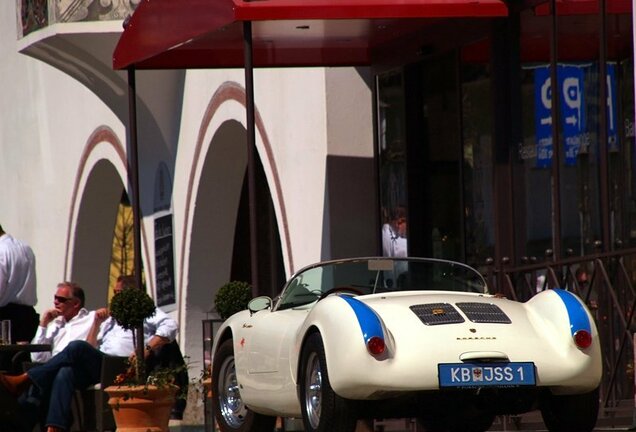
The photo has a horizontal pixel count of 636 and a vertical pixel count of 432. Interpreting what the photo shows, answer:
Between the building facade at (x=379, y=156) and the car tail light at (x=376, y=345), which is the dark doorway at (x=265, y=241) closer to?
the building facade at (x=379, y=156)

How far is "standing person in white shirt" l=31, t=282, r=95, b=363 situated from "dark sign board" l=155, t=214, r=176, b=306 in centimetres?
539

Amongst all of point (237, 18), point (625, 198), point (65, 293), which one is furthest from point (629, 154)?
point (65, 293)

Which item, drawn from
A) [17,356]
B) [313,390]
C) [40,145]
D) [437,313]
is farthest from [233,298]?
[40,145]

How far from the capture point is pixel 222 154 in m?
18.9

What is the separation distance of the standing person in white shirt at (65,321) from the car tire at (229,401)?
3400 mm

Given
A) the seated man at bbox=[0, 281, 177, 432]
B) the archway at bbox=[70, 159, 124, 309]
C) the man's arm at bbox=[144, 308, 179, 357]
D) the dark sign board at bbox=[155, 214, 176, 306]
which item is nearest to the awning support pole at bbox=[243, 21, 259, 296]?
the seated man at bbox=[0, 281, 177, 432]

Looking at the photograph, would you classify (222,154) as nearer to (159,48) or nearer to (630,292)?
A: (159,48)

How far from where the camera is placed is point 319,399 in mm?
9133

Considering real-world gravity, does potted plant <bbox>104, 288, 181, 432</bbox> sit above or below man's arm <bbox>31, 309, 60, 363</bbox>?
below

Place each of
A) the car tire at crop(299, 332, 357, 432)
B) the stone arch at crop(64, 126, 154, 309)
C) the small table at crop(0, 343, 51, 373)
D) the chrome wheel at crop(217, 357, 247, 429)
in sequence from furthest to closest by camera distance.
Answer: the stone arch at crop(64, 126, 154, 309) → the small table at crop(0, 343, 51, 373) → the chrome wheel at crop(217, 357, 247, 429) → the car tire at crop(299, 332, 357, 432)

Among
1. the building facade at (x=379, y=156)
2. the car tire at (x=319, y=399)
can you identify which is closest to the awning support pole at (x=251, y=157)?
the building facade at (x=379, y=156)

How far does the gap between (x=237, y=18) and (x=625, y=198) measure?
310cm

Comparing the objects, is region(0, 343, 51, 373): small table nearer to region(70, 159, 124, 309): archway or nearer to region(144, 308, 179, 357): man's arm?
region(144, 308, 179, 357): man's arm

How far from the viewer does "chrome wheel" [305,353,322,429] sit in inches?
360
